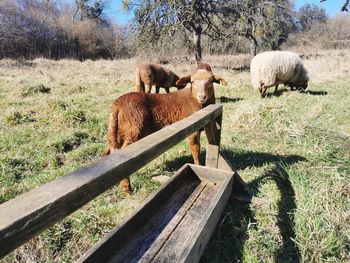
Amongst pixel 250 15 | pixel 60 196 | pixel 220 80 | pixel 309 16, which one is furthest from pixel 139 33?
pixel 309 16

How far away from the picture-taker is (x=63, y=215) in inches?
51.0

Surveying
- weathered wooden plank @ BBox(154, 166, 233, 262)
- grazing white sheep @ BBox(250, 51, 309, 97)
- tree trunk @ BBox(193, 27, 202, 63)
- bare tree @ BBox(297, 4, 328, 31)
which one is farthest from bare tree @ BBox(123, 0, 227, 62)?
bare tree @ BBox(297, 4, 328, 31)

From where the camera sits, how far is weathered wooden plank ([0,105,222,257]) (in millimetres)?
1070

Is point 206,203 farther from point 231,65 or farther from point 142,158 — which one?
point 231,65

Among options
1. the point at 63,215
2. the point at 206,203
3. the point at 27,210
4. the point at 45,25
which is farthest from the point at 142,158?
the point at 45,25

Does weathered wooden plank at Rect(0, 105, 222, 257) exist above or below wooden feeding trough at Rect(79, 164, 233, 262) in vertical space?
above

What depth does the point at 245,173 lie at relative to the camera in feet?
15.7

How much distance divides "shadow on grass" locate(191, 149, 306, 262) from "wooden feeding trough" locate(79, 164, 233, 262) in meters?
0.25

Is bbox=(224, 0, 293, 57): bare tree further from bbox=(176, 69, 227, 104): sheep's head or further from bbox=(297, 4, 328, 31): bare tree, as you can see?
bbox=(297, 4, 328, 31): bare tree

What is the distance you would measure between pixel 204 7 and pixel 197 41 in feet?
6.62

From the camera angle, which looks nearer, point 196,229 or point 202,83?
point 196,229

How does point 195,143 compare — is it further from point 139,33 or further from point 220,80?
point 139,33

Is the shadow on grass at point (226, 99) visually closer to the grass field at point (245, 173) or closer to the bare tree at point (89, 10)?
the grass field at point (245, 173)

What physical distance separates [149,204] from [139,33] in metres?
17.9
